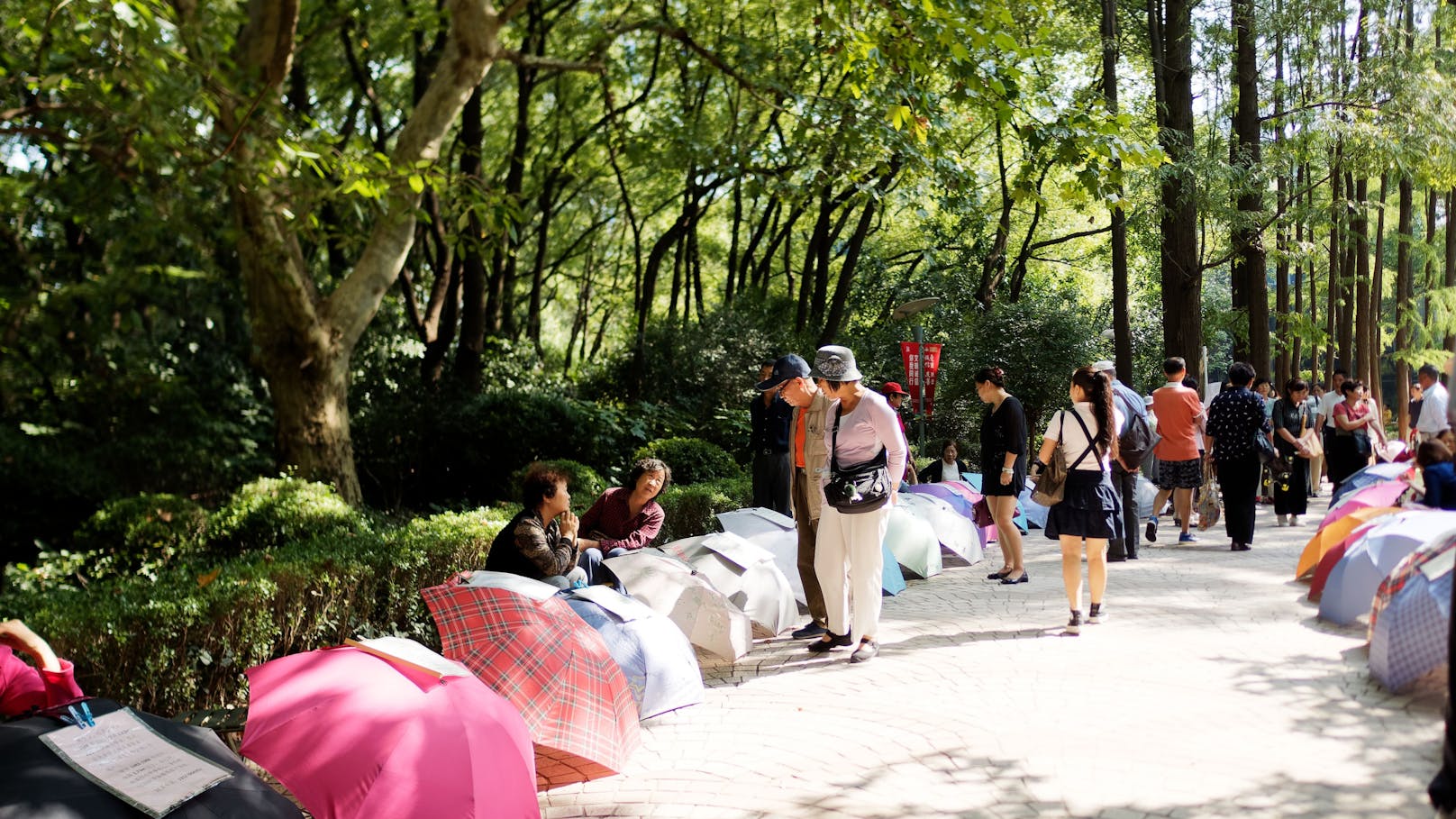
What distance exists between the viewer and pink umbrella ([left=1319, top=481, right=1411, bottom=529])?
9.07m

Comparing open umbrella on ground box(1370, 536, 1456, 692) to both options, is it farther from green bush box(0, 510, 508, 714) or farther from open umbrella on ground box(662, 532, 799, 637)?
green bush box(0, 510, 508, 714)

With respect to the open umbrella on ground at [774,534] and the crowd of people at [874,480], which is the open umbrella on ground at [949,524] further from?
the open umbrella on ground at [774,534]

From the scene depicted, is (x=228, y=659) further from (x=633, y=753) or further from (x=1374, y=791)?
(x=1374, y=791)

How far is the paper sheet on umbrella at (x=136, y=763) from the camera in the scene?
3.11 metres

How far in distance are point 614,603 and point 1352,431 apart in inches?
471

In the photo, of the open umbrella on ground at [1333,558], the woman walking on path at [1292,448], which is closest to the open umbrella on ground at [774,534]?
the open umbrella on ground at [1333,558]

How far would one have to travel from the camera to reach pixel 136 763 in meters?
3.23

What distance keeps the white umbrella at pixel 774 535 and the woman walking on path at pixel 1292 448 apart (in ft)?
25.8

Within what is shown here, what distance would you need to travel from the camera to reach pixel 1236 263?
20.1m

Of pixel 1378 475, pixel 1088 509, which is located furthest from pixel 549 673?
pixel 1378 475

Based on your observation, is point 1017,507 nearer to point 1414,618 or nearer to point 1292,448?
point 1292,448

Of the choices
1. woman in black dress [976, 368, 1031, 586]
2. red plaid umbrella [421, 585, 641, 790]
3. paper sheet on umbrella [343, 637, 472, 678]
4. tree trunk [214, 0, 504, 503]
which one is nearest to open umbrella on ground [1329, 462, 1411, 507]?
woman in black dress [976, 368, 1031, 586]

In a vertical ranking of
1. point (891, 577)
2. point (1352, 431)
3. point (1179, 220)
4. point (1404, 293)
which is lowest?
point (891, 577)

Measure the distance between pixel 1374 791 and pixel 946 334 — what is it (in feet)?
75.5
